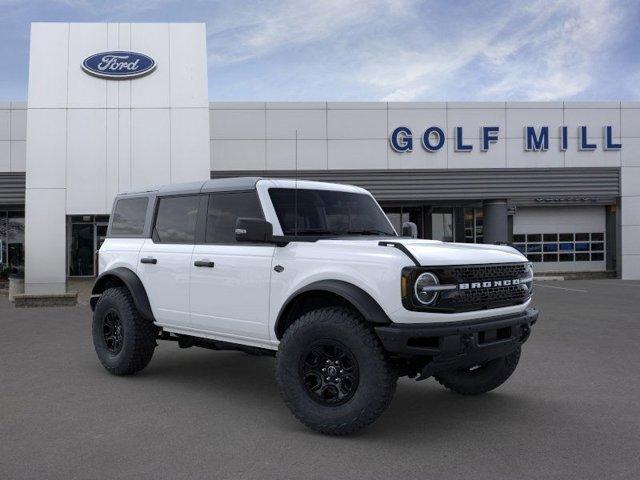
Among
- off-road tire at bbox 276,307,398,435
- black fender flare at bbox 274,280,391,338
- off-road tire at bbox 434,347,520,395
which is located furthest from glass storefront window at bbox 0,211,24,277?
black fender flare at bbox 274,280,391,338

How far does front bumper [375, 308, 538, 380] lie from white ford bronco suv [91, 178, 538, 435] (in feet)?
0.03

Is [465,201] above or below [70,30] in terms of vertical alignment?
below

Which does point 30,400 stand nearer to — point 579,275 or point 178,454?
point 178,454

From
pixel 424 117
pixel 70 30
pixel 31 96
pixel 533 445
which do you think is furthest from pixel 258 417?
pixel 424 117

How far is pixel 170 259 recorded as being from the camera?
615cm

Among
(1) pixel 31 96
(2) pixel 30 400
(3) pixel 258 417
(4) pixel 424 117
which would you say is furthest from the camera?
(4) pixel 424 117

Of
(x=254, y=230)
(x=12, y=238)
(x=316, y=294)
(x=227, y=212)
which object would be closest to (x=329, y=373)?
(x=316, y=294)

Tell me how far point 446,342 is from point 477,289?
570mm

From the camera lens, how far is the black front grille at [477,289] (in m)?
4.48

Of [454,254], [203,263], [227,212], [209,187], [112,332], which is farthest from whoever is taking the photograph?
[112,332]

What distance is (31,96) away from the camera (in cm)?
1902

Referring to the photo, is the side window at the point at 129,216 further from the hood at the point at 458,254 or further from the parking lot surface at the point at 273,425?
the hood at the point at 458,254

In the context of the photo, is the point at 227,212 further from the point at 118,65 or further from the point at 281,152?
the point at 281,152

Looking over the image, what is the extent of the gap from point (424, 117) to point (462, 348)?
2110 centimetres
